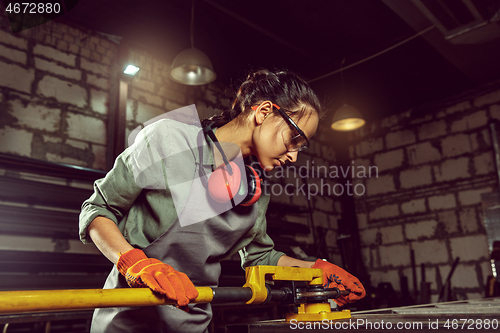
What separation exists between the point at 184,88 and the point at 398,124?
3.67 meters

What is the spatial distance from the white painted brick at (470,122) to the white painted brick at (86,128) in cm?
500

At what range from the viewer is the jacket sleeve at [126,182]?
1.10 m

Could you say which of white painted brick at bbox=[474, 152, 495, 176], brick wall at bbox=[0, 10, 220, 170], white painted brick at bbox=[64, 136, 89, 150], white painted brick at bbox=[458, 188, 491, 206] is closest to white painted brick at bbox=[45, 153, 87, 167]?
brick wall at bbox=[0, 10, 220, 170]

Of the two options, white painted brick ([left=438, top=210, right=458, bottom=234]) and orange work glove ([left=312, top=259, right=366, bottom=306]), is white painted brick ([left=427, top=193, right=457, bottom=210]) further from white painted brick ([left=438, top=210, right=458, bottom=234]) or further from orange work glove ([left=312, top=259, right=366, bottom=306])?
orange work glove ([left=312, top=259, right=366, bottom=306])

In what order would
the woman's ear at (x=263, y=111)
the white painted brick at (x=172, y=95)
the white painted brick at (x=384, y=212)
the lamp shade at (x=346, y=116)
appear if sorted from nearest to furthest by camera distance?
the woman's ear at (x=263, y=111), the white painted brick at (x=172, y=95), the lamp shade at (x=346, y=116), the white painted brick at (x=384, y=212)

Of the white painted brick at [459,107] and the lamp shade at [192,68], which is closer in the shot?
the lamp shade at [192,68]

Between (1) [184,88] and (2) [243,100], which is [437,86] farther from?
(2) [243,100]

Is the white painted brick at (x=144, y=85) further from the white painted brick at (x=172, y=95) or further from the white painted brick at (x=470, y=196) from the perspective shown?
the white painted brick at (x=470, y=196)

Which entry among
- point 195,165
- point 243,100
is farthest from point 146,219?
point 243,100

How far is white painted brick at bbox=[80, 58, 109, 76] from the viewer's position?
4.07 meters

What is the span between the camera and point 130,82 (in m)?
4.40

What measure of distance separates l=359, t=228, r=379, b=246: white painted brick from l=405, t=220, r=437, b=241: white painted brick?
21.1 inches

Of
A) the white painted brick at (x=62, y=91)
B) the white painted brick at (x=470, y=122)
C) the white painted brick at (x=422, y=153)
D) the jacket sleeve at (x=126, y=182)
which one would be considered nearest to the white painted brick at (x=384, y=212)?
the white painted brick at (x=422, y=153)

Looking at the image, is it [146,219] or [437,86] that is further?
[437,86]
